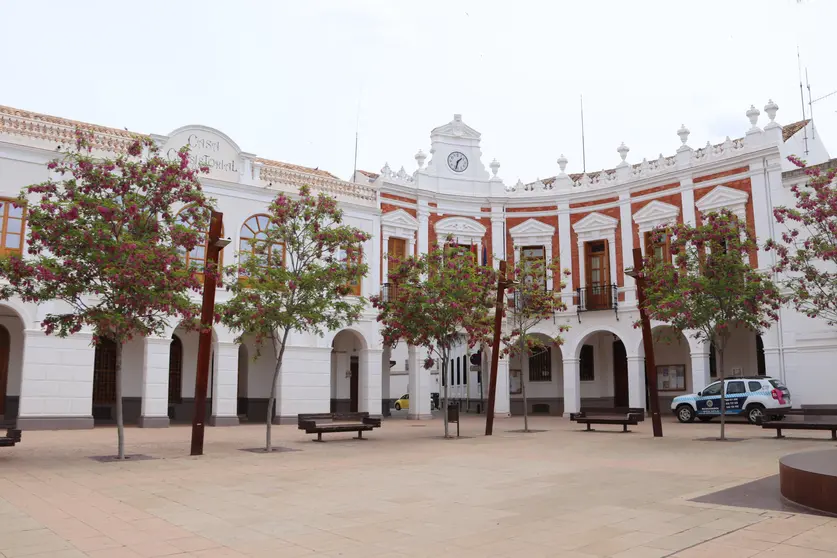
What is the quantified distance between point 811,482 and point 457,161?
74.9ft

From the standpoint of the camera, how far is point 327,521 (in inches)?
264

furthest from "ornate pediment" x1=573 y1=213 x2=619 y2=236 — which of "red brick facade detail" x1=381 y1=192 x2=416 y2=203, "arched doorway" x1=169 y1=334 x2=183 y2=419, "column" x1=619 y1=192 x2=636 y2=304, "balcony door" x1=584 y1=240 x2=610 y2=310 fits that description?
"arched doorway" x1=169 y1=334 x2=183 y2=419

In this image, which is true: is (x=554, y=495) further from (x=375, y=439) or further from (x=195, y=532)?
(x=375, y=439)

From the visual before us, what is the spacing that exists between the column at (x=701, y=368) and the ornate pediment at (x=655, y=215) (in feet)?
15.1

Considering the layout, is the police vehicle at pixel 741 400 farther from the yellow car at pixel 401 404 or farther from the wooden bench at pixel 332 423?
the yellow car at pixel 401 404

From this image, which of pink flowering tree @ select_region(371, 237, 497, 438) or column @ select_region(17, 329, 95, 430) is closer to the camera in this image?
pink flowering tree @ select_region(371, 237, 497, 438)

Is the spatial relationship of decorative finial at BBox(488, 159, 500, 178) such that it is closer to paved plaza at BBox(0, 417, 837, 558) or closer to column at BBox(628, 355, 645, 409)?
column at BBox(628, 355, 645, 409)

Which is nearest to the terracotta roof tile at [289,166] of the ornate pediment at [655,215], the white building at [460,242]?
the white building at [460,242]

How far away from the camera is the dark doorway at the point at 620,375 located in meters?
28.7

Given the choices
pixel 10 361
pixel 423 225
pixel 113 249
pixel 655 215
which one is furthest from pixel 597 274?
pixel 10 361

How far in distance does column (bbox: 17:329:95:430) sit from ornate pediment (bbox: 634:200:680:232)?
18.5 metres

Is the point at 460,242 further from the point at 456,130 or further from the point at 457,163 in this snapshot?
the point at 456,130

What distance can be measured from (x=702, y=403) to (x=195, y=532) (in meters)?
19.5

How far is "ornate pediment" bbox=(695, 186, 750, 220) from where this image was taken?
75.7 feet
